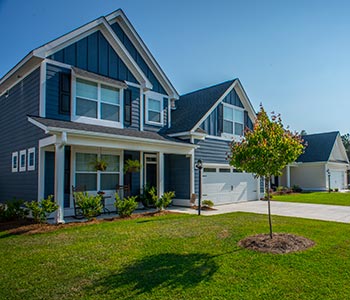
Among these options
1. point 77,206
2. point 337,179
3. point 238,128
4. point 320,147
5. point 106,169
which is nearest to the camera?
point 77,206

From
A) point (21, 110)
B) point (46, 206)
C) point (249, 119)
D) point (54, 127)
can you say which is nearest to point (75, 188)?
point (46, 206)

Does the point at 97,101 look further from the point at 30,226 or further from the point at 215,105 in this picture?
the point at 215,105

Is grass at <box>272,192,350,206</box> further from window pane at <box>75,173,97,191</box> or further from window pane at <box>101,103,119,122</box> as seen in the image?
window pane at <box>75,173,97,191</box>

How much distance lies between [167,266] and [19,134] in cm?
995

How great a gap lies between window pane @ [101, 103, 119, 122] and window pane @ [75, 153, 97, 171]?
170cm

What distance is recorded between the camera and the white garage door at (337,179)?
2778 cm

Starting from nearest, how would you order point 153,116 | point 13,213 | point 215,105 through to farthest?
point 13,213 < point 153,116 < point 215,105

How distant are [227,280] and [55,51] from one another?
1002 cm

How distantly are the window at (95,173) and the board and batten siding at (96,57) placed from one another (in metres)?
3.54

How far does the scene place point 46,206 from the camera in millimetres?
8703

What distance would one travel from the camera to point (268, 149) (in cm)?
629

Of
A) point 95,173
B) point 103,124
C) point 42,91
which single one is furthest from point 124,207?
point 42,91

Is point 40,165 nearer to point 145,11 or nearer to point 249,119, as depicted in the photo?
point 145,11

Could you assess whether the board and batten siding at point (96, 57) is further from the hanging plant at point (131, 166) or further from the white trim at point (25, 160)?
the white trim at point (25, 160)
